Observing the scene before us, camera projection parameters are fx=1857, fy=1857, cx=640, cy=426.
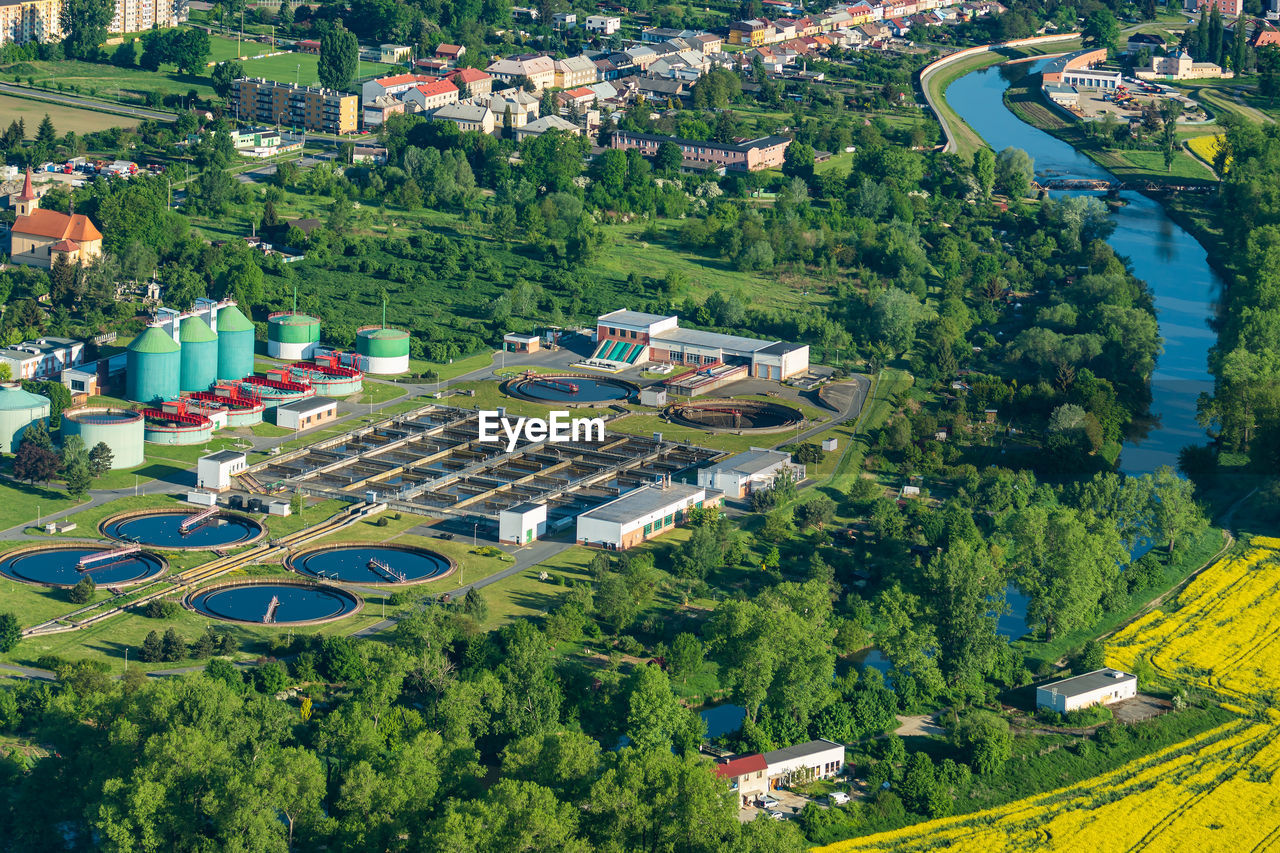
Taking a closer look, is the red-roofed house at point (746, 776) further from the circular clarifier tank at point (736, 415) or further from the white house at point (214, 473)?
the circular clarifier tank at point (736, 415)

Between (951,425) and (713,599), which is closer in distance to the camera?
(713,599)

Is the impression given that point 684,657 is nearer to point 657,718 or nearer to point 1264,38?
point 657,718

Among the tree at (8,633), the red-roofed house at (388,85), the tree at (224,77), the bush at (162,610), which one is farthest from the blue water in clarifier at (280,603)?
the tree at (224,77)

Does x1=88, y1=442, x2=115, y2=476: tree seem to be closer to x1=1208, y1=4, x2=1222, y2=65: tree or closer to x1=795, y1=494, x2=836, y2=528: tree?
x1=795, y1=494, x2=836, y2=528: tree

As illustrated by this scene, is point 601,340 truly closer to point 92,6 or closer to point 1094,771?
point 1094,771

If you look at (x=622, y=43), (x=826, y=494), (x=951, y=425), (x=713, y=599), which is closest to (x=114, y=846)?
(x=713, y=599)

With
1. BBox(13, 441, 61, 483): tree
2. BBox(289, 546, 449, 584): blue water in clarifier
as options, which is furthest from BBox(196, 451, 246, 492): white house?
BBox(289, 546, 449, 584): blue water in clarifier

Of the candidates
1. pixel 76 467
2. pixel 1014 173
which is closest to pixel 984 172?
pixel 1014 173
